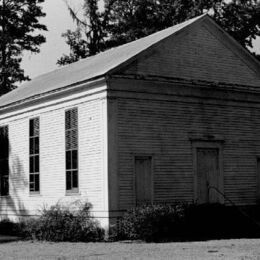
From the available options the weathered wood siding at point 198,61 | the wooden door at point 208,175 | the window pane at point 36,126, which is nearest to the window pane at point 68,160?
the window pane at point 36,126

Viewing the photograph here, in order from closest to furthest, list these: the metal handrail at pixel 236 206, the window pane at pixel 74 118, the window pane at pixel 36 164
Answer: the metal handrail at pixel 236 206, the window pane at pixel 74 118, the window pane at pixel 36 164

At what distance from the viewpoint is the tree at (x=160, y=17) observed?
154 ft

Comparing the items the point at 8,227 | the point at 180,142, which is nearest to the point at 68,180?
the point at 180,142

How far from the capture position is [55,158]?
85.9 ft

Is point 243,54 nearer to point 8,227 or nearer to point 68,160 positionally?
point 68,160

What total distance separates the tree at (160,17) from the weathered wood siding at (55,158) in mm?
21522

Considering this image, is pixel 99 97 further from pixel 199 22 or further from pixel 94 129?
pixel 199 22

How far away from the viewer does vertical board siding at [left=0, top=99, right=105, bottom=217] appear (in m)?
23.7

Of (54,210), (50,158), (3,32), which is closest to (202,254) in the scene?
(54,210)

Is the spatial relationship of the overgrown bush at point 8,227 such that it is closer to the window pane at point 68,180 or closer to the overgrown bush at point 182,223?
the window pane at point 68,180

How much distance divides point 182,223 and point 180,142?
355cm

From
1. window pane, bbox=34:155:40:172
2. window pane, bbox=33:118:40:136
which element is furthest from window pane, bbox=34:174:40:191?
window pane, bbox=33:118:40:136

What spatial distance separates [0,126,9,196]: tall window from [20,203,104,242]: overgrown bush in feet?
20.8

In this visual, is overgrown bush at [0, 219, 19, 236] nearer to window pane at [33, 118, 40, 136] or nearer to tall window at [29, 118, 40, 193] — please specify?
tall window at [29, 118, 40, 193]
